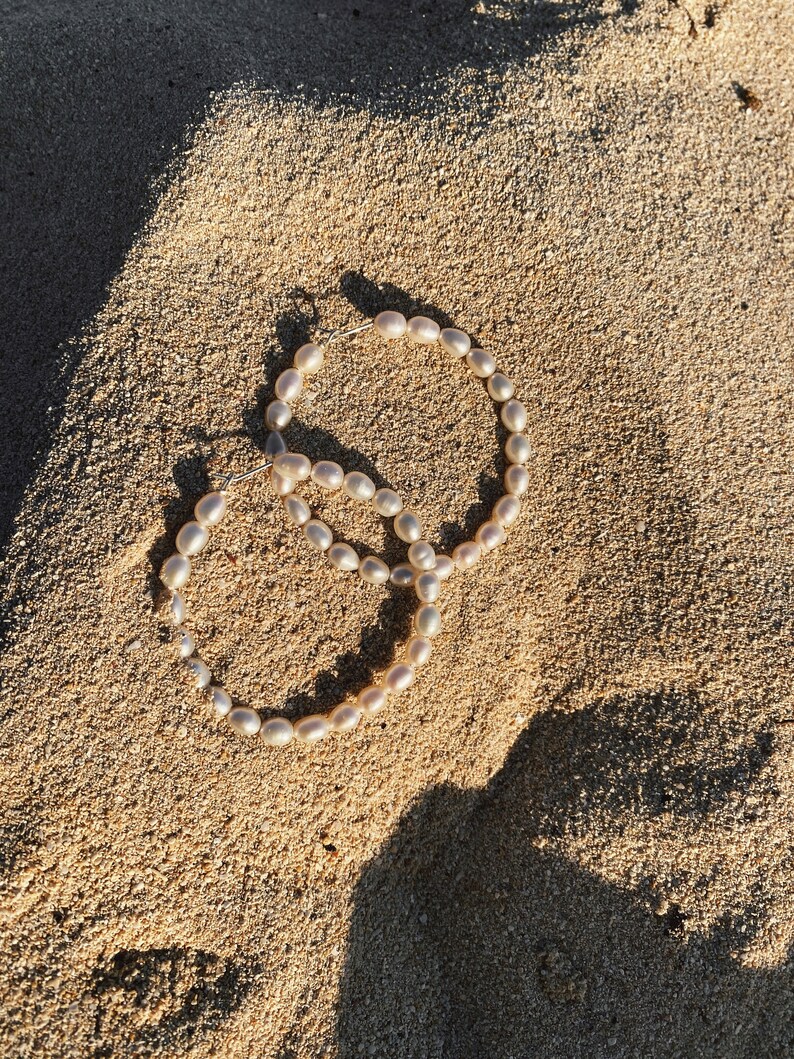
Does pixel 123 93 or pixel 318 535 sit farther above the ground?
pixel 123 93

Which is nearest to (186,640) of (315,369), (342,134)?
(315,369)

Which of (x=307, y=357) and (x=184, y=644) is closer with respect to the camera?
(x=184, y=644)

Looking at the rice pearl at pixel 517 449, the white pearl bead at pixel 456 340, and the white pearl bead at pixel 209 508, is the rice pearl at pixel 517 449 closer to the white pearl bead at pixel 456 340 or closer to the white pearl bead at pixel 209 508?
the white pearl bead at pixel 456 340

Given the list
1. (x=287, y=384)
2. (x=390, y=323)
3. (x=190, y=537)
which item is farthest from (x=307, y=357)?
(x=190, y=537)

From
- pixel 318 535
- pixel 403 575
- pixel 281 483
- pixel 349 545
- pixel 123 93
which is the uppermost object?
pixel 123 93

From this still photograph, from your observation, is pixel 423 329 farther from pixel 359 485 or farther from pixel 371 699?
pixel 371 699

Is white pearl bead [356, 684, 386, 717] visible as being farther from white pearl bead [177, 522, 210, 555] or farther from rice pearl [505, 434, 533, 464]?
rice pearl [505, 434, 533, 464]

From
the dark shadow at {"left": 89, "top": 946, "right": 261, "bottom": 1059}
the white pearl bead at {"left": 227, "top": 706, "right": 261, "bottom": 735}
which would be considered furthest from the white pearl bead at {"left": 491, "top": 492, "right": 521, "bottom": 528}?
the dark shadow at {"left": 89, "top": 946, "right": 261, "bottom": 1059}
